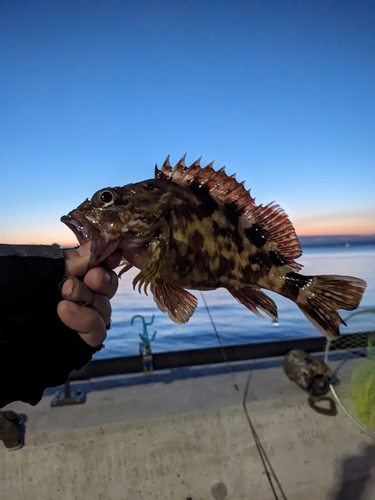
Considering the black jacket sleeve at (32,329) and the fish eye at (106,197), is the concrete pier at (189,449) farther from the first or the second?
the fish eye at (106,197)

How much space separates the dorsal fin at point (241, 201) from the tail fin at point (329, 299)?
11 cm

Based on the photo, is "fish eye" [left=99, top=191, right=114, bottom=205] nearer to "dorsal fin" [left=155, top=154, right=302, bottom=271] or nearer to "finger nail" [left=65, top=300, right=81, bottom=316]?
"dorsal fin" [left=155, top=154, right=302, bottom=271]

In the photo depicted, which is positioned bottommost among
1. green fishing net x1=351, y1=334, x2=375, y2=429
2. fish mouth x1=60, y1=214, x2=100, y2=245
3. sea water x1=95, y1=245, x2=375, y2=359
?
sea water x1=95, y1=245, x2=375, y2=359

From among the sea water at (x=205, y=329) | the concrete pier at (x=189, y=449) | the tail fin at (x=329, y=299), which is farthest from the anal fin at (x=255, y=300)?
the sea water at (x=205, y=329)

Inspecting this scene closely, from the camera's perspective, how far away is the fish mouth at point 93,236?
1299 millimetres

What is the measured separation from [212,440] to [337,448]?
3.56ft

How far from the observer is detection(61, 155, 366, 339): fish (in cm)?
133

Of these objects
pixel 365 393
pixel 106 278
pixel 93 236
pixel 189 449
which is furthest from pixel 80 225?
pixel 365 393

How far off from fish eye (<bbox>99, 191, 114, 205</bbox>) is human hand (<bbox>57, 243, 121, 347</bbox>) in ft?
0.55

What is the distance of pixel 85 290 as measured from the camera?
138 cm

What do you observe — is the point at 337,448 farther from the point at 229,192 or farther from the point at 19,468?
the point at 229,192

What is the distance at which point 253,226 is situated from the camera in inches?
61.2

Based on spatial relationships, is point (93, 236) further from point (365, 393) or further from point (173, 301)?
point (365, 393)

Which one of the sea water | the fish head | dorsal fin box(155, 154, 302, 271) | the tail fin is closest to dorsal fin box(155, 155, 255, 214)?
dorsal fin box(155, 154, 302, 271)
